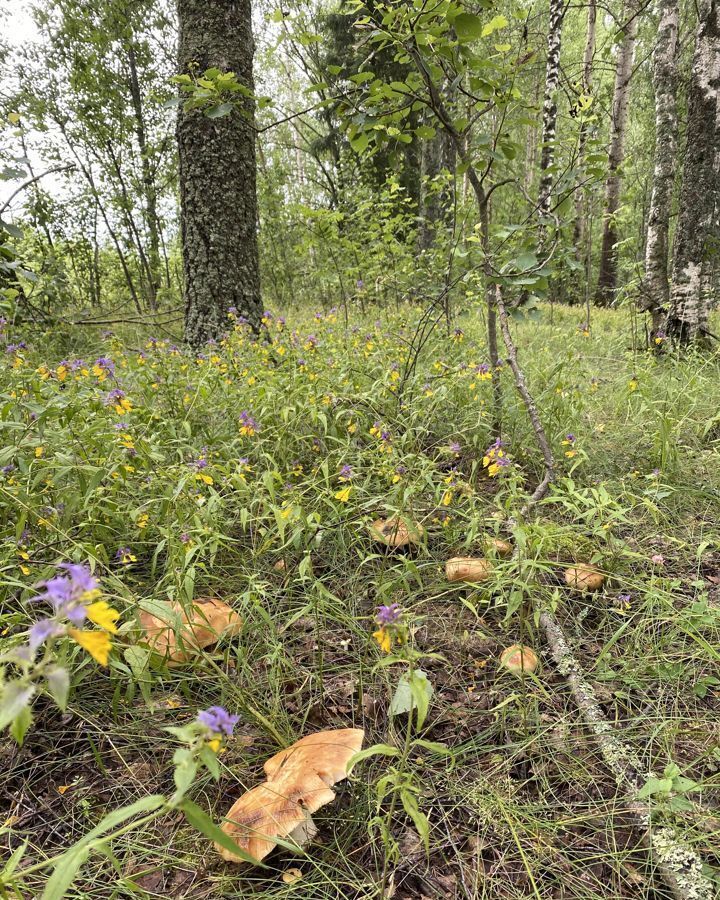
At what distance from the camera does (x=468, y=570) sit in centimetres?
179

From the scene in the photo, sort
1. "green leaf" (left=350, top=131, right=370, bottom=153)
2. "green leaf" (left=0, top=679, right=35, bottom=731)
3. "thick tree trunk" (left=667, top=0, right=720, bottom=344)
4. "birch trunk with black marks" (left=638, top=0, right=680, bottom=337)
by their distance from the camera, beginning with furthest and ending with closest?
1. "birch trunk with black marks" (left=638, top=0, right=680, bottom=337)
2. "thick tree trunk" (left=667, top=0, right=720, bottom=344)
3. "green leaf" (left=350, top=131, right=370, bottom=153)
4. "green leaf" (left=0, top=679, right=35, bottom=731)

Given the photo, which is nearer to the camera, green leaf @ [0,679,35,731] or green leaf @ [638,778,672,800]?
green leaf @ [0,679,35,731]

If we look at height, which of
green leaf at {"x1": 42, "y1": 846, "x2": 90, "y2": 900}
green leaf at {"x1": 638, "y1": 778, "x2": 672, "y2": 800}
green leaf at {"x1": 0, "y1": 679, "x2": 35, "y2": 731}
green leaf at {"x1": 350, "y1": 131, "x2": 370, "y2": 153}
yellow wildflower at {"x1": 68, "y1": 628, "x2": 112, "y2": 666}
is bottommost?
green leaf at {"x1": 638, "y1": 778, "x2": 672, "y2": 800}

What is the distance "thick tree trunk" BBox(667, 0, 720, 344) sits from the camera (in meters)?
4.21

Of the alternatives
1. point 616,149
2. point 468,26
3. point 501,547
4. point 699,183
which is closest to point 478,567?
point 501,547

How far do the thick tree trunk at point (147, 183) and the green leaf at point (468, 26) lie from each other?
19.3 feet

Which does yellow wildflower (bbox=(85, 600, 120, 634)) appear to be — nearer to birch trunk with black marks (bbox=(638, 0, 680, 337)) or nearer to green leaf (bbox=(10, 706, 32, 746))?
green leaf (bbox=(10, 706, 32, 746))

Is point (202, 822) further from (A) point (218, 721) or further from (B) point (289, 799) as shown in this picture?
(B) point (289, 799)

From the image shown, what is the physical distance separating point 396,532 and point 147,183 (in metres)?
7.68

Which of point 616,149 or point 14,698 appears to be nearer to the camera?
point 14,698

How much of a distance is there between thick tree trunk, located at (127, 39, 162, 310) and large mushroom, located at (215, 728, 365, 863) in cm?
673

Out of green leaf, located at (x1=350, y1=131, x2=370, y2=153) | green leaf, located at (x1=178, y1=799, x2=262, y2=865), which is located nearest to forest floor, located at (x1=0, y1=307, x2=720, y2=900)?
green leaf, located at (x1=178, y1=799, x2=262, y2=865)

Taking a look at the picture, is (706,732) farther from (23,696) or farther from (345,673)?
(23,696)

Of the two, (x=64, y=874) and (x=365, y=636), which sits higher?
(x=64, y=874)
